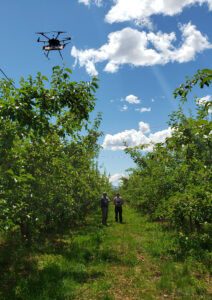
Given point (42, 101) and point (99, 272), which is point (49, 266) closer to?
point (99, 272)

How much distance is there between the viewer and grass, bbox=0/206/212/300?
518cm

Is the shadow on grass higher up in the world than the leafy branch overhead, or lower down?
lower down

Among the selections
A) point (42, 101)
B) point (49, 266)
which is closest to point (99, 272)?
point (49, 266)

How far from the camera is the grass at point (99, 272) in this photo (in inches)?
204

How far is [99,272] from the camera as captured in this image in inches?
256

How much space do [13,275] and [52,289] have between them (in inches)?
59.3

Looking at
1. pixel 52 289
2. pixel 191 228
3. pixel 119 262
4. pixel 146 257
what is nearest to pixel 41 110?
pixel 52 289

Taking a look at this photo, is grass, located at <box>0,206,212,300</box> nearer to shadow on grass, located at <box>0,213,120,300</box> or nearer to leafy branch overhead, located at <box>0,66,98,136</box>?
shadow on grass, located at <box>0,213,120,300</box>

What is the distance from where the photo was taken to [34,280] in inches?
226

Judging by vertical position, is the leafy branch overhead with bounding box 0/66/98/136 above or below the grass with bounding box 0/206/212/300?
above

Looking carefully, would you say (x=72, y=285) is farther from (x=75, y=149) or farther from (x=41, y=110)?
(x=75, y=149)

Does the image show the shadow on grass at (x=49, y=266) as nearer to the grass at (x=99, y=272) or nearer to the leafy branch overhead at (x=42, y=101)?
the grass at (x=99, y=272)

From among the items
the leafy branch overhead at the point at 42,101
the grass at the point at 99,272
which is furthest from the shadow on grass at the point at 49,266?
the leafy branch overhead at the point at 42,101

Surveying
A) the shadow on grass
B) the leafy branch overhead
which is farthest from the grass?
the leafy branch overhead
